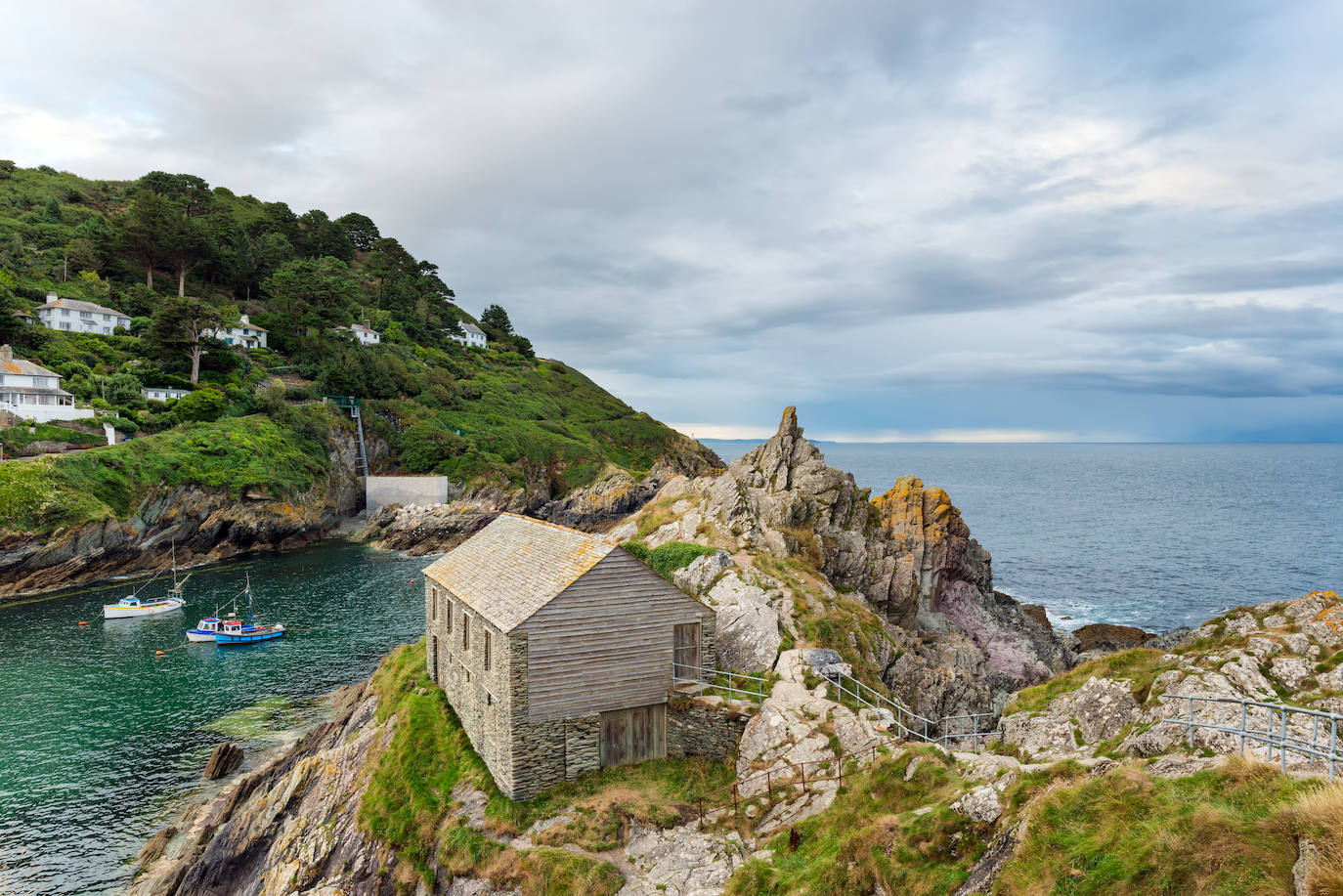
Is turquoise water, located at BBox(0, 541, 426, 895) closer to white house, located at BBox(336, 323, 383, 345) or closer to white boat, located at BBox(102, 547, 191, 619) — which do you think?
white boat, located at BBox(102, 547, 191, 619)

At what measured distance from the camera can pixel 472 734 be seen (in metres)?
25.1

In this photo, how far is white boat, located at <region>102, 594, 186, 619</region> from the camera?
55875mm

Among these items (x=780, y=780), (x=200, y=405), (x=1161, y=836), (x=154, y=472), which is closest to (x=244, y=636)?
(x=154, y=472)

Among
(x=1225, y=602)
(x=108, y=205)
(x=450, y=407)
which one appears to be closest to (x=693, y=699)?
(x=1225, y=602)

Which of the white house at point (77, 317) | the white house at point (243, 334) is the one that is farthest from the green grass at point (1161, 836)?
the white house at point (243, 334)

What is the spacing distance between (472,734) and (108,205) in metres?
206

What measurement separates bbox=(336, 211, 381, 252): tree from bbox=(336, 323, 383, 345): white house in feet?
200

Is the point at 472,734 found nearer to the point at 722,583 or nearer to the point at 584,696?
the point at 584,696

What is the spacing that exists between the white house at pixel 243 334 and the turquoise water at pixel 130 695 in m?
60.3

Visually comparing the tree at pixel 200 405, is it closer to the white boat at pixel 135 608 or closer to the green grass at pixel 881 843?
the white boat at pixel 135 608

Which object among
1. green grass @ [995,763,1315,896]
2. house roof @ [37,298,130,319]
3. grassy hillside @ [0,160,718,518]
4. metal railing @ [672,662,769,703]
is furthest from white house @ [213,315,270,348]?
green grass @ [995,763,1315,896]

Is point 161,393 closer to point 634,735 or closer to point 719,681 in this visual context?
point 634,735

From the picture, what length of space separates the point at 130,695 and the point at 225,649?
879cm

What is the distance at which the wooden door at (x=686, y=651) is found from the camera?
2423 centimetres
